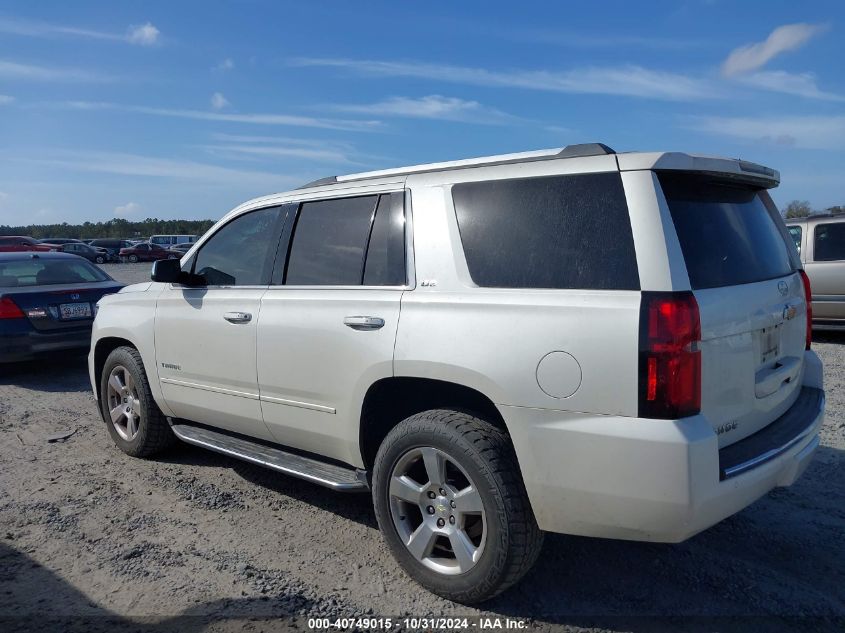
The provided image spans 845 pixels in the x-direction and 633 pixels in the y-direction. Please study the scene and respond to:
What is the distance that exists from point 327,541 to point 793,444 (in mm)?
2428

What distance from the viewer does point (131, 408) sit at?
5316 millimetres

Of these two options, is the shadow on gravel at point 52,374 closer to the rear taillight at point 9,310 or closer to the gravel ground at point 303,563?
the rear taillight at point 9,310

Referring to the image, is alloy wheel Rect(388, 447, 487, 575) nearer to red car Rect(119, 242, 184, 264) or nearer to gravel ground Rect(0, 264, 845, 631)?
gravel ground Rect(0, 264, 845, 631)

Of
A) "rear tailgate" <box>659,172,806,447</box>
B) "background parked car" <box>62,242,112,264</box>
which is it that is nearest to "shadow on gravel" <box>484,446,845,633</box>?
"rear tailgate" <box>659,172,806,447</box>

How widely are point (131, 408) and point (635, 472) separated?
406 cm

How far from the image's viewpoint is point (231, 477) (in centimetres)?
493

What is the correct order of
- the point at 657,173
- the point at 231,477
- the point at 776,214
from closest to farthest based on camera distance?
the point at 657,173 < the point at 776,214 < the point at 231,477

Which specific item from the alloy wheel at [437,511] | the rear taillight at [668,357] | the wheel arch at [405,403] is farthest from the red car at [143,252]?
the rear taillight at [668,357]

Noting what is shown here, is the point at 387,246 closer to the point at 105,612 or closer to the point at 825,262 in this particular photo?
the point at 105,612

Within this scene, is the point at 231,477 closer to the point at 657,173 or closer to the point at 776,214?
the point at 657,173

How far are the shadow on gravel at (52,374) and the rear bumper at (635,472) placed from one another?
6465mm

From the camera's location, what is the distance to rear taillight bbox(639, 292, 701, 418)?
260cm

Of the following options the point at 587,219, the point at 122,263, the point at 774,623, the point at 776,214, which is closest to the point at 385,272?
the point at 587,219

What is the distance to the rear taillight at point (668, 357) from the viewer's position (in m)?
2.60
